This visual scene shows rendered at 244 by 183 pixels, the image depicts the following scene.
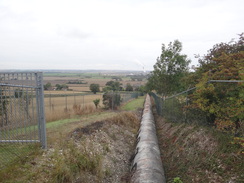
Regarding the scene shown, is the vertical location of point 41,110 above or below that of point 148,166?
above

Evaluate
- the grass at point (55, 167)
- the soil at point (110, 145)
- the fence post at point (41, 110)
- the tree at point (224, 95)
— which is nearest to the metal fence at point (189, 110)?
the tree at point (224, 95)

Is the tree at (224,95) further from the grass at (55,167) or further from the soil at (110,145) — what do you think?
the grass at (55,167)

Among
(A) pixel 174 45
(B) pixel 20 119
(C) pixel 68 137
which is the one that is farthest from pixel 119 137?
(A) pixel 174 45

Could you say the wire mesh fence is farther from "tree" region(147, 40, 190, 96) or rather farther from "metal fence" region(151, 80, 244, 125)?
"tree" region(147, 40, 190, 96)

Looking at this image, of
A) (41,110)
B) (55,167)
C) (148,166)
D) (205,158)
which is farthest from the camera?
(41,110)

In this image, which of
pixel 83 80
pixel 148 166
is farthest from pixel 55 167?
pixel 83 80

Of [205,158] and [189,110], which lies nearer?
[205,158]

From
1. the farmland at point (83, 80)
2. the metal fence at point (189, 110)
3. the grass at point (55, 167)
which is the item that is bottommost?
the farmland at point (83, 80)

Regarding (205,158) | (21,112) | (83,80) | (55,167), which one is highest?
(21,112)

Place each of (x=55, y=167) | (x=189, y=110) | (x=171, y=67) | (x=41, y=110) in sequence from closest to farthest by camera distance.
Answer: (x=55, y=167), (x=41, y=110), (x=189, y=110), (x=171, y=67)

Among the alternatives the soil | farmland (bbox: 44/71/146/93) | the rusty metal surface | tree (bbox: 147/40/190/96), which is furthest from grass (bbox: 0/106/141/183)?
farmland (bbox: 44/71/146/93)

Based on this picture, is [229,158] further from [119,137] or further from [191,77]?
[119,137]

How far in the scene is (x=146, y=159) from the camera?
5.31 metres

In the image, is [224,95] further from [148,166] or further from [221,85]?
[148,166]
